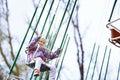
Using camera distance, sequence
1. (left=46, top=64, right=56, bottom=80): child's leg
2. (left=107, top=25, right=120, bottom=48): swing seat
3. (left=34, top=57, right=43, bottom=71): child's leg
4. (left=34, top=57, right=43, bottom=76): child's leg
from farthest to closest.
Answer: (left=46, top=64, right=56, bottom=80): child's leg
(left=34, top=57, right=43, bottom=71): child's leg
(left=34, top=57, right=43, bottom=76): child's leg
(left=107, top=25, right=120, bottom=48): swing seat

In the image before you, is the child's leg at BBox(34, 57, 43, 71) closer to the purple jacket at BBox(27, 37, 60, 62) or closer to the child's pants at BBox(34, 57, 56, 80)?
the child's pants at BBox(34, 57, 56, 80)

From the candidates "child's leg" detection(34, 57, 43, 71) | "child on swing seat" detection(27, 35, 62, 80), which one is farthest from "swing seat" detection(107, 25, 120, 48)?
"child's leg" detection(34, 57, 43, 71)

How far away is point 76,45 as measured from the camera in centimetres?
1017

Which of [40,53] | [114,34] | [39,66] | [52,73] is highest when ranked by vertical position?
[114,34]

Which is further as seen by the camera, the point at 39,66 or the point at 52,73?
the point at 52,73

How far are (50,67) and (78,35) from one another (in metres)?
5.64

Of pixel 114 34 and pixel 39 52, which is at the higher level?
pixel 114 34

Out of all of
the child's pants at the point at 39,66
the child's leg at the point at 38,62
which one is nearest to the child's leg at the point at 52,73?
the child's pants at the point at 39,66

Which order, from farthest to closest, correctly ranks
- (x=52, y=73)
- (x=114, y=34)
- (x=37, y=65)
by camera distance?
(x=52, y=73) → (x=37, y=65) → (x=114, y=34)

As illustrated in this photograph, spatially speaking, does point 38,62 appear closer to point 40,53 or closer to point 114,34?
point 40,53

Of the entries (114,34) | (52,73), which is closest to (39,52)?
(52,73)

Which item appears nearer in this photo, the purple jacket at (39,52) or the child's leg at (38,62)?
the child's leg at (38,62)

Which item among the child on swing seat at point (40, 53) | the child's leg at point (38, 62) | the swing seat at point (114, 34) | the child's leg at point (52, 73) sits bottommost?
the child's leg at point (52, 73)

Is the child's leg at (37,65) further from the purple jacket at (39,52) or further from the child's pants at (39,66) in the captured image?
the purple jacket at (39,52)
